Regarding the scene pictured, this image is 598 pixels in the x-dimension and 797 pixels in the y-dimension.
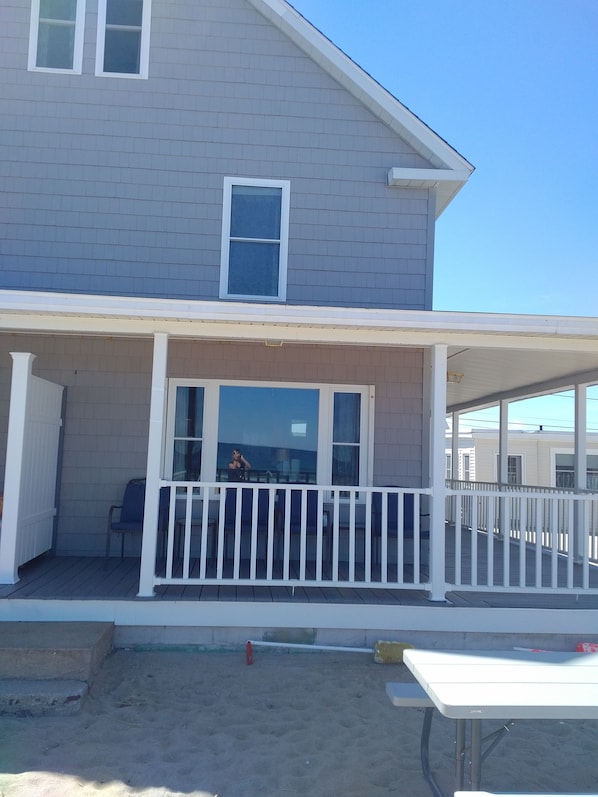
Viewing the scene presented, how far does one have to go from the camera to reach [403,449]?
689cm

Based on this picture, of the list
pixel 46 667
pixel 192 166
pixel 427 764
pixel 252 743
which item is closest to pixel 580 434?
pixel 192 166

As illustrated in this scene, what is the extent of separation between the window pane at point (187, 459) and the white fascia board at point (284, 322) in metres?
1.78

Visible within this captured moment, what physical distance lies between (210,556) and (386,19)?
9.09m

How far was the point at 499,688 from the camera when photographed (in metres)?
2.74

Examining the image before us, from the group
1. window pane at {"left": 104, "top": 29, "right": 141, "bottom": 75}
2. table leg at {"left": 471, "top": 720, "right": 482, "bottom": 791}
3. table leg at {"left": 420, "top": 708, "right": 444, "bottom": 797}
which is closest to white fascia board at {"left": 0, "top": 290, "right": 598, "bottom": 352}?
table leg at {"left": 420, "top": 708, "right": 444, "bottom": 797}

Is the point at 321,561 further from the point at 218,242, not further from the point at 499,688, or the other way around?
the point at 218,242

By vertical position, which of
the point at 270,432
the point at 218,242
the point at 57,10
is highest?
the point at 57,10

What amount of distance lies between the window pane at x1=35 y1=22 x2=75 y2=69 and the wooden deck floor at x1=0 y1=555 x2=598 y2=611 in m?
5.31

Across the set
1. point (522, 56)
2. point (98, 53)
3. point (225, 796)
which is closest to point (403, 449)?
point (225, 796)

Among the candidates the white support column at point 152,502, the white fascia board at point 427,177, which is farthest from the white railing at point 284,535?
the white fascia board at point 427,177

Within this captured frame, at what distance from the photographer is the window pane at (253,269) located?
277 inches

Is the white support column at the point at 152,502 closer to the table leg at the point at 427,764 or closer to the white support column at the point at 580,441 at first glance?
the table leg at the point at 427,764

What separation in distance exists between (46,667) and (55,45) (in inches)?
251

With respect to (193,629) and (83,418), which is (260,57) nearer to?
(83,418)
